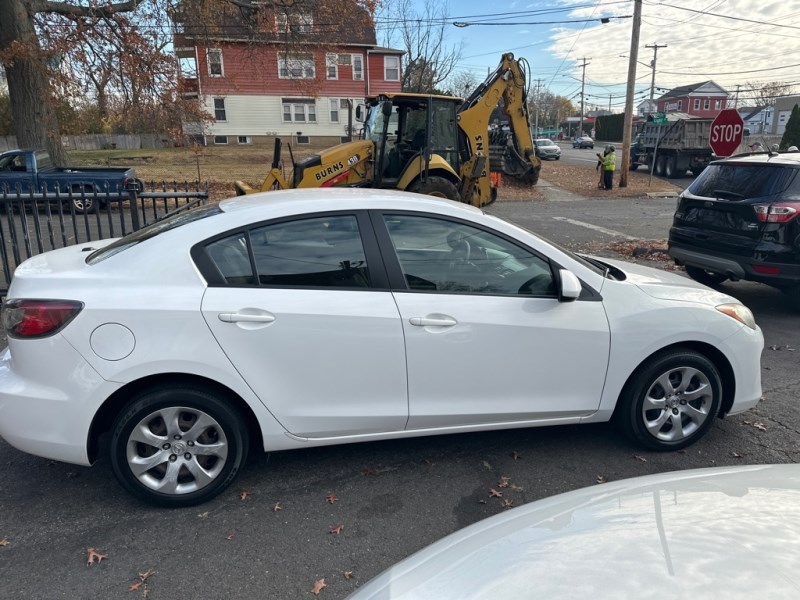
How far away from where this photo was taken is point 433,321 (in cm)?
328

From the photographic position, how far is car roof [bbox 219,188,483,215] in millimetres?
3379

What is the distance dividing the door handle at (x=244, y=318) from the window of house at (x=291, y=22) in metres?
18.3

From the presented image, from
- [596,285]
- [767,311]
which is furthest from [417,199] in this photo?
[767,311]

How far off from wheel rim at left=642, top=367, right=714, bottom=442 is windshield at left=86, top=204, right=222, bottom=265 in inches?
114

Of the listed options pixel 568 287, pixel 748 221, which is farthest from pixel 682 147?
pixel 568 287

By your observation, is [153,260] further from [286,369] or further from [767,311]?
[767,311]

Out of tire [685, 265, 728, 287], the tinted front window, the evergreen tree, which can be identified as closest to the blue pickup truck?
tire [685, 265, 728, 287]

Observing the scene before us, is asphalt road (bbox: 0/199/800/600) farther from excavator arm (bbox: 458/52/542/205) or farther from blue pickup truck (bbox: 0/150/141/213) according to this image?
blue pickup truck (bbox: 0/150/141/213)

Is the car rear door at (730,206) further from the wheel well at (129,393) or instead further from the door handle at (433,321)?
the wheel well at (129,393)

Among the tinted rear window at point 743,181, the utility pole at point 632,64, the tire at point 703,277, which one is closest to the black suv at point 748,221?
the tinted rear window at point 743,181

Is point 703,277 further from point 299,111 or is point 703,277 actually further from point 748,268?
point 299,111

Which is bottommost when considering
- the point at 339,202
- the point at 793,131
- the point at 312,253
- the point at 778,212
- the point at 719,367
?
the point at 719,367

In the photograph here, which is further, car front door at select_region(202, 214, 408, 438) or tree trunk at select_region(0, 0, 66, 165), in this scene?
tree trunk at select_region(0, 0, 66, 165)

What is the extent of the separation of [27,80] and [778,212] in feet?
66.1
